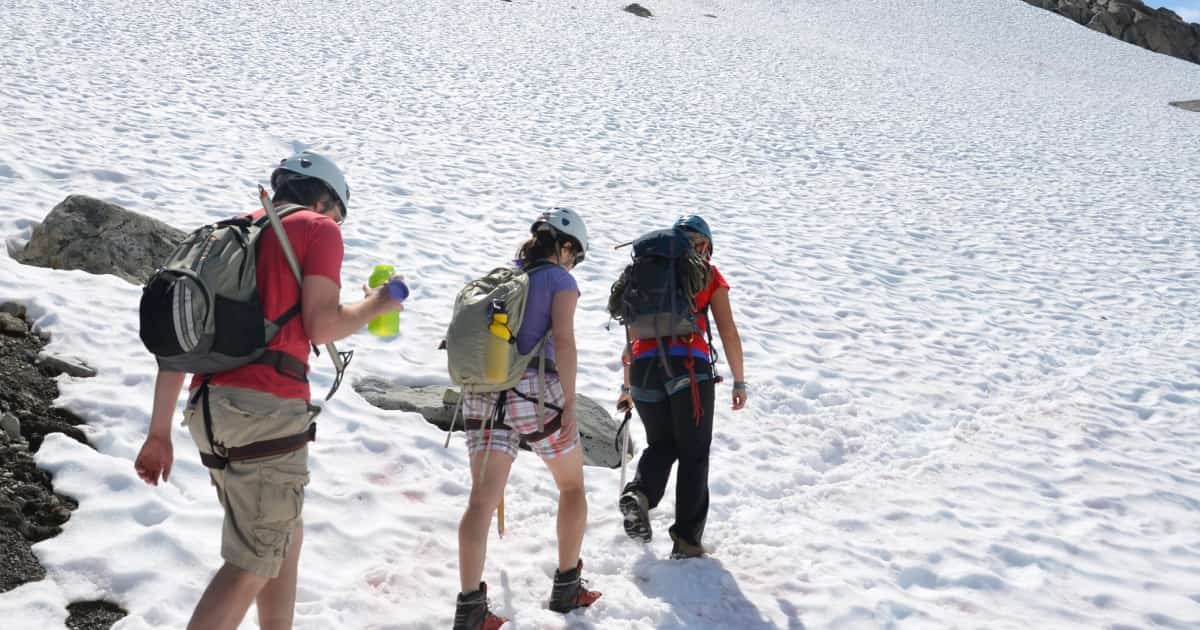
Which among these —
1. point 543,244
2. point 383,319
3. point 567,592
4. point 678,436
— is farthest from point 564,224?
point 567,592

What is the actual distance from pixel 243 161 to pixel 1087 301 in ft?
41.2

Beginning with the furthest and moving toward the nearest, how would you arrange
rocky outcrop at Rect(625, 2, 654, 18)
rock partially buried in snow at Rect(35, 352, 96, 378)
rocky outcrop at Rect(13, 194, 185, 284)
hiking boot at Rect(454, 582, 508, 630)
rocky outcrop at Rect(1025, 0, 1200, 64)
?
1. rocky outcrop at Rect(1025, 0, 1200, 64)
2. rocky outcrop at Rect(625, 2, 654, 18)
3. rocky outcrop at Rect(13, 194, 185, 284)
4. rock partially buried in snow at Rect(35, 352, 96, 378)
5. hiking boot at Rect(454, 582, 508, 630)

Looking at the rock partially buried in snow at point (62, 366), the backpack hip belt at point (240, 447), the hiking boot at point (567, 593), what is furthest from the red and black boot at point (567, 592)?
the rock partially buried in snow at point (62, 366)

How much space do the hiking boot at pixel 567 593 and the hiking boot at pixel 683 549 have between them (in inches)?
33.7

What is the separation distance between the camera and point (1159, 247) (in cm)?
1544

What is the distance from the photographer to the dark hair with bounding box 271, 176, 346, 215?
141 inches

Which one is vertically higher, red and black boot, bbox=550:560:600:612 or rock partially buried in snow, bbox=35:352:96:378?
rock partially buried in snow, bbox=35:352:96:378

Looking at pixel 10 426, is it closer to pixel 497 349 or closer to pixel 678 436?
pixel 497 349

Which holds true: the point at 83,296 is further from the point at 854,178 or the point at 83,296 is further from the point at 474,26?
the point at 474,26

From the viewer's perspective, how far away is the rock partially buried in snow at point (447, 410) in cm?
710

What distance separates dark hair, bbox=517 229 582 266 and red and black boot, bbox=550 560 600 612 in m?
1.75

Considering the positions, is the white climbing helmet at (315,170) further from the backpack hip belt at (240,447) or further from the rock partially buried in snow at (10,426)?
the rock partially buried in snow at (10,426)

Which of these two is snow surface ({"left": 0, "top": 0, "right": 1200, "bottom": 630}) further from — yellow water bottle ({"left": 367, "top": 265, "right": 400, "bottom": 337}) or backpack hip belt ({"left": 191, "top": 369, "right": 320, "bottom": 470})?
yellow water bottle ({"left": 367, "top": 265, "right": 400, "bottom": 337})

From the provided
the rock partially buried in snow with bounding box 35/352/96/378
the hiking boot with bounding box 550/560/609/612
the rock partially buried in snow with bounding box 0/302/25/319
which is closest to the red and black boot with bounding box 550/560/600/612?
the hiking boot with bounding box 550/560/609/612
